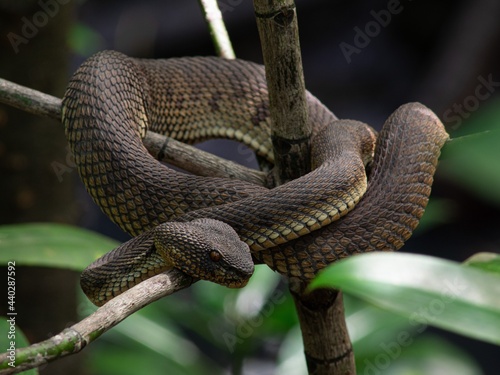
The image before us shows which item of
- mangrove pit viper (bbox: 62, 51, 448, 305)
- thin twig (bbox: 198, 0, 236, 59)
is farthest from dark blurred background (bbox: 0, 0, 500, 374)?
mangrove pit viper (bbox: 62, 51, 448, 305)

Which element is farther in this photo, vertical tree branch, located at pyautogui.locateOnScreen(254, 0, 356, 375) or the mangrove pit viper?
the mangrove pit viper

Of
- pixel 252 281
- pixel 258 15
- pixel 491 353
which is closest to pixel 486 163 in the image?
pixel 258 15

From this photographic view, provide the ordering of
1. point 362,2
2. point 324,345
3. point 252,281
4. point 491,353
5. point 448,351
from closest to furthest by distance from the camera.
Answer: point 324,345 → point 252,281 → point 448,351 → point 491,353 → point 362,2

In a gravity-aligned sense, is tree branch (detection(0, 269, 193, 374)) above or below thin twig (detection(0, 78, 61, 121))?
below

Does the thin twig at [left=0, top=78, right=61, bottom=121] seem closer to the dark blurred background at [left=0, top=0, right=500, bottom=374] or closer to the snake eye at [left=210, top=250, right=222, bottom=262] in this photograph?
the snake eye at [left=210, top=250, right=222, bottom=262]

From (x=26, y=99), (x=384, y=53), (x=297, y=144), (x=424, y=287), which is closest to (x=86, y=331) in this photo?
(x=424, y=287)

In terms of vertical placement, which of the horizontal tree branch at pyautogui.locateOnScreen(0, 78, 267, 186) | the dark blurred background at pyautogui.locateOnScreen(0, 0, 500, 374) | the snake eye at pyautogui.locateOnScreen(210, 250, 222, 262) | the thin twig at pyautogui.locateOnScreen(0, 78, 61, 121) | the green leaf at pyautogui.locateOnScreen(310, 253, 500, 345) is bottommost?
the dark blurred background at pyautogui.locateOnScreen(0, 0, 500, 374)

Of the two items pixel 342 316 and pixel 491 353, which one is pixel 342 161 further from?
pixel 491 353
